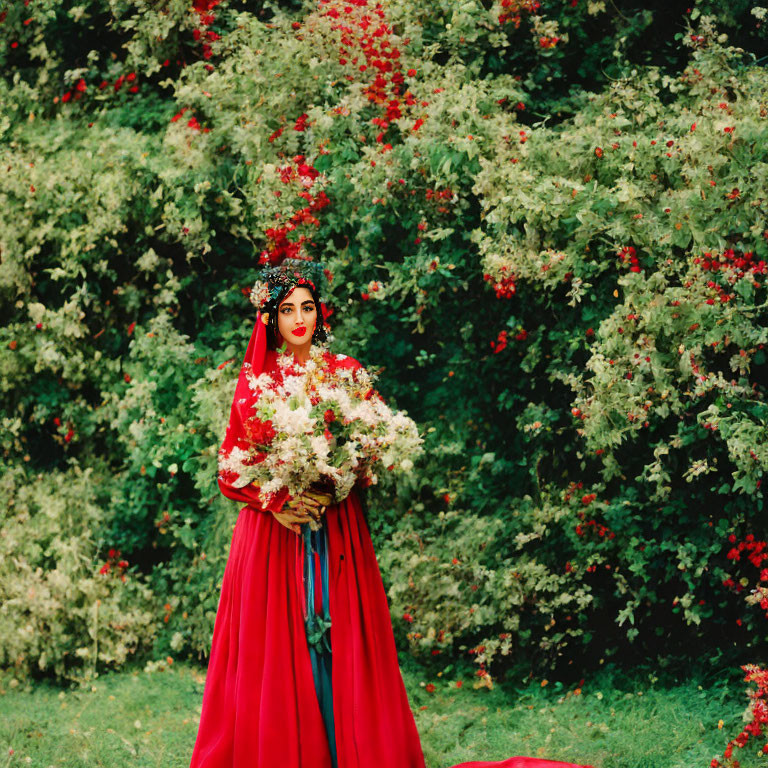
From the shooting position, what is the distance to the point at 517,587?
5.05m

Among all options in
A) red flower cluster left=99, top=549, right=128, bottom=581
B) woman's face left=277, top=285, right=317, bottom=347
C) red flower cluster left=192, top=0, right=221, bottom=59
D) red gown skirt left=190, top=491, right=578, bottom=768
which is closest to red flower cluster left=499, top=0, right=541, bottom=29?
red flower cluster left=192, top=0, right=221, bottom=59

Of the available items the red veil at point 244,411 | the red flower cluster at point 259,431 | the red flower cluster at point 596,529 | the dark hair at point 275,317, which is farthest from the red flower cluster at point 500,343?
the red flower cluster at point 259,431

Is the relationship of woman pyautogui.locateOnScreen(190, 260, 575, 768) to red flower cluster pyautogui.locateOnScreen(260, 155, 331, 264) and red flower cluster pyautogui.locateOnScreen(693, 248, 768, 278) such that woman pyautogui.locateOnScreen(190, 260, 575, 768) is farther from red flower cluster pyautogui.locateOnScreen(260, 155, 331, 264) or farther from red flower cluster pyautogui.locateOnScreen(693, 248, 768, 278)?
red flower cluster pyautogui.locateOnScreen(693, 248, 768, 278)

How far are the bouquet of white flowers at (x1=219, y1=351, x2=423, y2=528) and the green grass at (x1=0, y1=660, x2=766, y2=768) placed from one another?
5.89 ft

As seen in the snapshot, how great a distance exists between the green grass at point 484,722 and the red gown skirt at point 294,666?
3.23 feet

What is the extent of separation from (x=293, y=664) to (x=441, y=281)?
2.40 m

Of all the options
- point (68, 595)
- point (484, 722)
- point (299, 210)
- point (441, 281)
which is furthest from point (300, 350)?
point (68, 595)

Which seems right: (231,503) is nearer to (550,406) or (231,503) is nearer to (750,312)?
(550,406)

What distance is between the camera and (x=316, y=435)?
3.45 metres

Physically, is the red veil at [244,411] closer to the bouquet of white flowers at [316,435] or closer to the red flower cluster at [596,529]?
the bouquet of white flowers at [316,435]

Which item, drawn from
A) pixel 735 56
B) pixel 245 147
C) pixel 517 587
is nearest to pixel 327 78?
pixel 245 147

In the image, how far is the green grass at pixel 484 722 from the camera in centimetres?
433

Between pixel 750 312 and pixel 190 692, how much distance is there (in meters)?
3.84

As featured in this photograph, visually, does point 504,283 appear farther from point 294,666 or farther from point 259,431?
point 294,666
